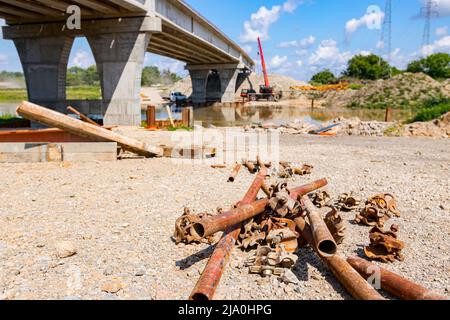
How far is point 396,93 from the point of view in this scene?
165 ft

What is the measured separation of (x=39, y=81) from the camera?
819 inches

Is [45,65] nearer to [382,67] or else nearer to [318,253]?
[318,253]

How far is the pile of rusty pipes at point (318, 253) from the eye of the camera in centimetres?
301

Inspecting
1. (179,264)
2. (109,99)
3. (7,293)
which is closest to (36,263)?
(7,293)

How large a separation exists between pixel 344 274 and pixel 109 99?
1843 cm

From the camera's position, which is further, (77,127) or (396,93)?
(396,93)

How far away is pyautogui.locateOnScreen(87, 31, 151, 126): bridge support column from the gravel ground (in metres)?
10.9

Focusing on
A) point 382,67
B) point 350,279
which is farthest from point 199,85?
point 382,67

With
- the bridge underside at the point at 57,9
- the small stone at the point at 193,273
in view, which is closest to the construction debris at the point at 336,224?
the small stone at the point at 193,273

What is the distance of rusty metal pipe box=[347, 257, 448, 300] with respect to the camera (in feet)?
9.60

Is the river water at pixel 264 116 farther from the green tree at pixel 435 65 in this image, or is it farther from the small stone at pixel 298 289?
the green tree at pixel 435 65

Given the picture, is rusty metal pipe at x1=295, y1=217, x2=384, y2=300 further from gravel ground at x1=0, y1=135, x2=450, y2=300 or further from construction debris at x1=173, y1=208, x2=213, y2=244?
construction debris at x1=173, y1=208, x2=213, y2=244

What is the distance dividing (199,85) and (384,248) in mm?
56152

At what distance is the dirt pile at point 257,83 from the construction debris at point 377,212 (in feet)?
224
